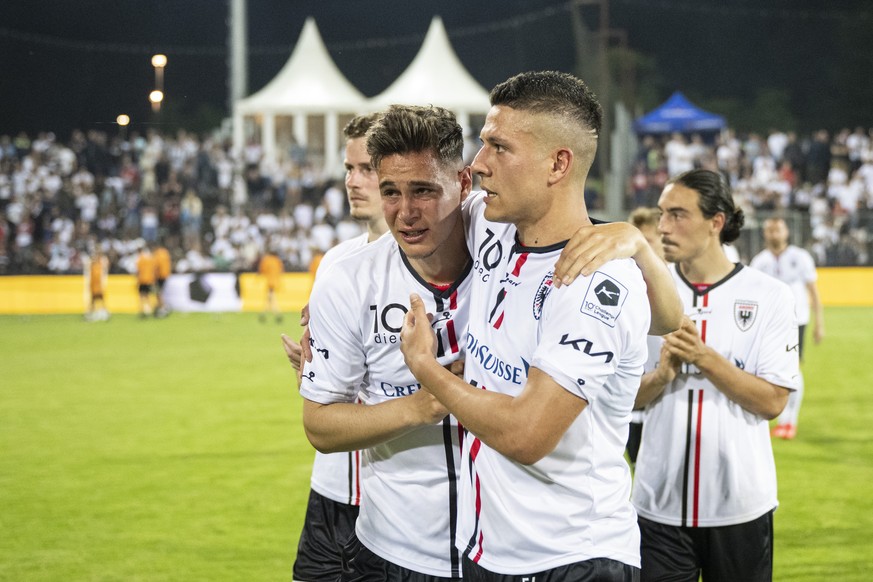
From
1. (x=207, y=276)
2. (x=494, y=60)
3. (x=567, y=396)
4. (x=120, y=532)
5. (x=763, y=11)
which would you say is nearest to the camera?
(x=567, y=396)

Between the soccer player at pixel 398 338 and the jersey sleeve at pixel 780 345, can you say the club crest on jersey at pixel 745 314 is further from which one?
the soccer player at pixel 398 338

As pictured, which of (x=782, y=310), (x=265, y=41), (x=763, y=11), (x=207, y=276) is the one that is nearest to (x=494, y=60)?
(x=265, y=41)

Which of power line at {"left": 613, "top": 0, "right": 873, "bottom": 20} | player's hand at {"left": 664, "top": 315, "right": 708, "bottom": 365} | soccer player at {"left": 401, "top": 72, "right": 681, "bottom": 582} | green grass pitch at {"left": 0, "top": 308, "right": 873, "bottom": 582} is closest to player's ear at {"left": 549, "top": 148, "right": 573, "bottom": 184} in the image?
soccer player at {"left": 401, "top": 72, "right": 681, "bottom": 582}

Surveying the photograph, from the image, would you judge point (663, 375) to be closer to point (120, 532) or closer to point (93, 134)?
point (120, 532)

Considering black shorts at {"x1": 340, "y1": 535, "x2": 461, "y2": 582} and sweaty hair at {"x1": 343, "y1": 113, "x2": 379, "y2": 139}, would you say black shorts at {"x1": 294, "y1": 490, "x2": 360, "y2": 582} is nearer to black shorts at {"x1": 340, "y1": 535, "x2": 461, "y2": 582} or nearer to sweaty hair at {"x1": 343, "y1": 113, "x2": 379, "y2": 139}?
black shorts at {"x1": 340, "y1": 535, "x2": 461, "y2": 582}

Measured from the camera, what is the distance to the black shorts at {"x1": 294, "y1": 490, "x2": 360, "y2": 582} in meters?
4.11

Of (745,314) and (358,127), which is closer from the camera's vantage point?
(745,314)

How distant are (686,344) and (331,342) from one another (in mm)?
1402

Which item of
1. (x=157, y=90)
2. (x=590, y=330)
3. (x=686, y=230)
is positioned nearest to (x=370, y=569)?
(x=590, y=330)

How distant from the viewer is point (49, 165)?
30469mm

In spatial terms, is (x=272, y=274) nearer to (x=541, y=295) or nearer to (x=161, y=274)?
(x=161, y=274)

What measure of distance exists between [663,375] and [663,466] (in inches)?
18.3

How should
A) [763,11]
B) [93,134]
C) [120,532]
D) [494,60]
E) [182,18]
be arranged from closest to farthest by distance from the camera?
[120,532], [93,134], [182,18], [494,60], [763,11]

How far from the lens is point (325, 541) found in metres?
4.14
